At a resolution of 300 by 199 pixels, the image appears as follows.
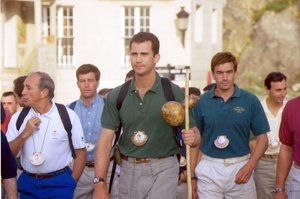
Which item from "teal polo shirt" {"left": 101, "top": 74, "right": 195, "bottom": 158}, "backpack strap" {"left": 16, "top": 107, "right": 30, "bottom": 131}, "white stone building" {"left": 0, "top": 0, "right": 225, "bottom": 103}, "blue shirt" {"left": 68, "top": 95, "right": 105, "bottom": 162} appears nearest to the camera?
"teal polo shirt" {"left": 101, "top": 74, "right": 195, "bottom": 158}

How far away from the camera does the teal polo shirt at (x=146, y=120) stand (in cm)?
623

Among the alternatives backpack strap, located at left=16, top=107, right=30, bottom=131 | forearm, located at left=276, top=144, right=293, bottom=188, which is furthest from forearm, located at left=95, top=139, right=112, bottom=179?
forearm, located at left=276, top=144, right=293, bottom=188

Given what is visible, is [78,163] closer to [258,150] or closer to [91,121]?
[91,121]

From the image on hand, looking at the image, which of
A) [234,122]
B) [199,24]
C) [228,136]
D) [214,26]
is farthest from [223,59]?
[214,26]

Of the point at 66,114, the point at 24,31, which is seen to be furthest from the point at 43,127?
the point at 24,31

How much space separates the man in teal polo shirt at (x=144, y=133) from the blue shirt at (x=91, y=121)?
2.22 metres

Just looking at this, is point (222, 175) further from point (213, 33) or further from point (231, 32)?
point (231, 32)

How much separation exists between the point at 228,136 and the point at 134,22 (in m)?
22.1

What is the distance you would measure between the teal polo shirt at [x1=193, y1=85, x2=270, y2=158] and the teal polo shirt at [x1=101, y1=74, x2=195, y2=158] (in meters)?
1.04

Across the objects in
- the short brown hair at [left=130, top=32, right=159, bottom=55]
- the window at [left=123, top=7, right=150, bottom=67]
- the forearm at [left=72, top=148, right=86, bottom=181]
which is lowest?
the forearm at [left=72, top=148, right=86, bottom=181]

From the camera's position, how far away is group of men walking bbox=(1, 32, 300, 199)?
627 centimetres

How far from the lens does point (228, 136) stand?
23.9 ft

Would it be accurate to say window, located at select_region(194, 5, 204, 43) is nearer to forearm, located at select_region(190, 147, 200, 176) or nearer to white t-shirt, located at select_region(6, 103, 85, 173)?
forearm, located at select_region(190, 147, 200, 176)

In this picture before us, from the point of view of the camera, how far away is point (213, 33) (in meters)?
34.8
